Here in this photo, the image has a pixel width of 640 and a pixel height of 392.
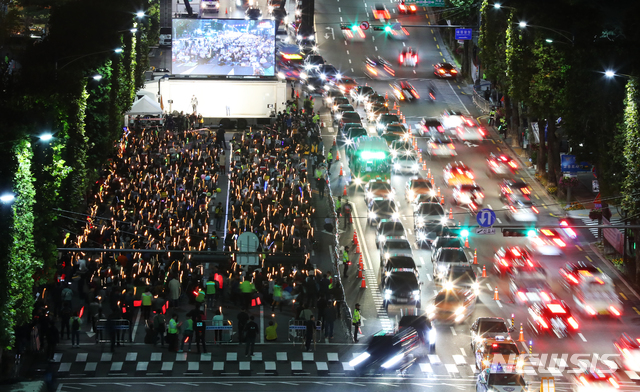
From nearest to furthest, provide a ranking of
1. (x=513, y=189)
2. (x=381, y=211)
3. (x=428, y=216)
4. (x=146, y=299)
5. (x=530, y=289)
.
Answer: (x=146, y=299) → (x=530, y=289) → (x=428, y=216) → (x=381, y=211) → (x=513, y=189)

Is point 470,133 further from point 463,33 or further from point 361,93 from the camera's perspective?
point 361,93

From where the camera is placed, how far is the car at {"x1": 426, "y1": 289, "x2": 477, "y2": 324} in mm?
39469

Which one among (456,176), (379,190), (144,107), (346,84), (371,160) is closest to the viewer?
(379,190)

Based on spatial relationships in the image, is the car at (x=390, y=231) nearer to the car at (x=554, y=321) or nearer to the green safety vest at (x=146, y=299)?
the car at (x=554, y=321)

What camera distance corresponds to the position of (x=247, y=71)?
7500 centimetres

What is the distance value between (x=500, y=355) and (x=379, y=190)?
2178cm

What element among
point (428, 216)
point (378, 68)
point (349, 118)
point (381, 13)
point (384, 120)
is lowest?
point (428, 216)

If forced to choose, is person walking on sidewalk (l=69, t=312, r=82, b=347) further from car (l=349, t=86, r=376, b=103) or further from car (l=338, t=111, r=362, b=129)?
car (l=349, t=86, r=376, b=103)

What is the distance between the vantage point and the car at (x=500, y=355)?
108ft

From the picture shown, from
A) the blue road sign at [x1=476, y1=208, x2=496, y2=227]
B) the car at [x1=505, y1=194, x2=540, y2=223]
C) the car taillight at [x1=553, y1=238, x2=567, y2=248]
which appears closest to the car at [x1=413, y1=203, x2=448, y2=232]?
the car at [x1=505, y1=194, x2=540, y2=223]

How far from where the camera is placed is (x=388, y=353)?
35219mm

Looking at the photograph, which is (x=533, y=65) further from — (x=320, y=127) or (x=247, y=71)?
(x=247, y=71)

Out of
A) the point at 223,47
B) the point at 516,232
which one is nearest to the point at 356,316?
the point at 516,232

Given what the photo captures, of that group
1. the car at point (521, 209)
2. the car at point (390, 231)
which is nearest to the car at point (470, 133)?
the car at point (521, 209)
